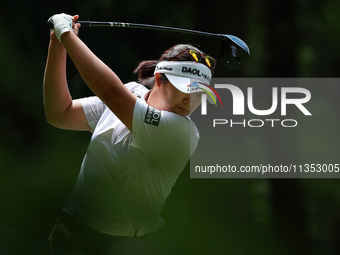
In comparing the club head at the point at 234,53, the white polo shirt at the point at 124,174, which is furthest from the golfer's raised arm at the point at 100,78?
the club head at the point at 234,53

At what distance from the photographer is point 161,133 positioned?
42.1 inches

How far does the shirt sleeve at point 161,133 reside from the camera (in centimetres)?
103

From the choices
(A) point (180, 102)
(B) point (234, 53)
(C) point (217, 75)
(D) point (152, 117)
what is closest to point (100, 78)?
(D) point (152, 117)

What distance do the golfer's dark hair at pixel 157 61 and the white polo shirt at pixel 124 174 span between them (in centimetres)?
22

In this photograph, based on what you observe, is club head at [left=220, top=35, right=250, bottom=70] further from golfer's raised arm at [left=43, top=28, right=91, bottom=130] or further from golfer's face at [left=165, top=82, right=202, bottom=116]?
golfer's raised arm at [left=43, top=28, right=91, bottom=130]

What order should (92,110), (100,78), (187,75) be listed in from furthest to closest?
(92,110) < (187,75) < (100,78)

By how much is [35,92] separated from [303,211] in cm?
218

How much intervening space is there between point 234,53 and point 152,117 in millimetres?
594

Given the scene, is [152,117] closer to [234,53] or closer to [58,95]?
[58,95]

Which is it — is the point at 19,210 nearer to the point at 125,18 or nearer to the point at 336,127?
the point at 125,18

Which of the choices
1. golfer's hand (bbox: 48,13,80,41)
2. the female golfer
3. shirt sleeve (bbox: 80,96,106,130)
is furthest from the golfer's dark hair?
golfer's hand (bbox: 48,13,80,41)

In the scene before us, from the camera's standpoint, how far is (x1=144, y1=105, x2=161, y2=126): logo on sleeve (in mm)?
1031

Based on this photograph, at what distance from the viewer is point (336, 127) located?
2834mm

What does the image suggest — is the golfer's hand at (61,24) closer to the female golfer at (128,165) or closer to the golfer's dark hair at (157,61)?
the female golfer at (128,165)
